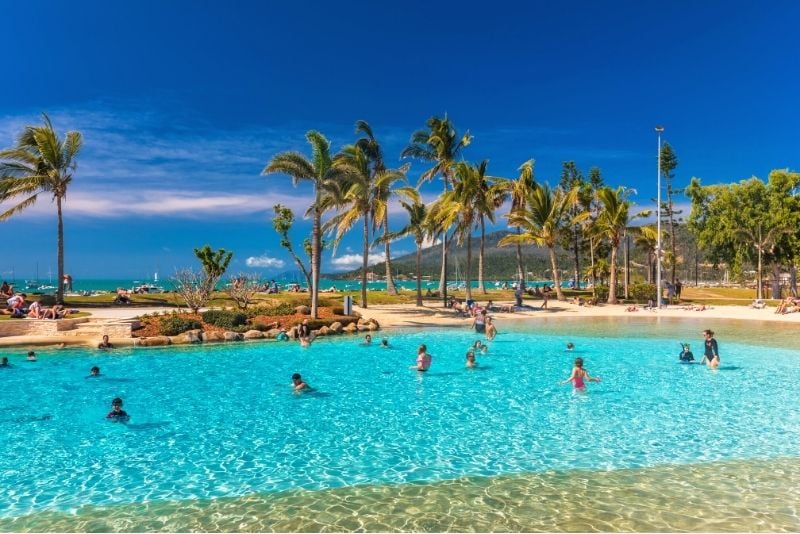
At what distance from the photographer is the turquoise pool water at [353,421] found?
9.08 metres

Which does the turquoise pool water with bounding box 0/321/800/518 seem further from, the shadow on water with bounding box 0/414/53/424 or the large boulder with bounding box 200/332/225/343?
the large boulder with bounding box 200/332/225/343

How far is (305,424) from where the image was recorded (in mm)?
12188

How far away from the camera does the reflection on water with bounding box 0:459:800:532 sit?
23.1ft

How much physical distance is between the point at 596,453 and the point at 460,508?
3.77 metres

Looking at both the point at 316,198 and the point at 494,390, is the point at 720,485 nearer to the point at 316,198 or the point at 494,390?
the point at 494,390

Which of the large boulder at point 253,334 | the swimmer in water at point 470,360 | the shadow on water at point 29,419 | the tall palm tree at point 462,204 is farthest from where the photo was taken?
the tall palm tree at point 462,204

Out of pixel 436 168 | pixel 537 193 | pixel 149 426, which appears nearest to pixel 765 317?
pixel 537 193

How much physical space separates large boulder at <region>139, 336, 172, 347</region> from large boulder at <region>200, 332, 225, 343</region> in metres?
1.56

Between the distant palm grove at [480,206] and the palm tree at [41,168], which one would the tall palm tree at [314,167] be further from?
the palm tree at [41,168]

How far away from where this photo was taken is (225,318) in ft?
90.5

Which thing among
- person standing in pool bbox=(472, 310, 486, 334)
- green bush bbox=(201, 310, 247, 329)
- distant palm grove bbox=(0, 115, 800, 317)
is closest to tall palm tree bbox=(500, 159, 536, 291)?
distant palm grove bbox=(0, 115, 800, 317)

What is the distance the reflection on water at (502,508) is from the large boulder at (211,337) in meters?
18.5

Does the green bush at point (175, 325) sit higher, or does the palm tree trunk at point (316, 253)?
the palm tree trunk at point (316, 253)

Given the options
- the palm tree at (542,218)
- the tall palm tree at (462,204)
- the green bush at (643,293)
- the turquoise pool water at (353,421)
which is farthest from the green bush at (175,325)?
the green bush at (643,293)
